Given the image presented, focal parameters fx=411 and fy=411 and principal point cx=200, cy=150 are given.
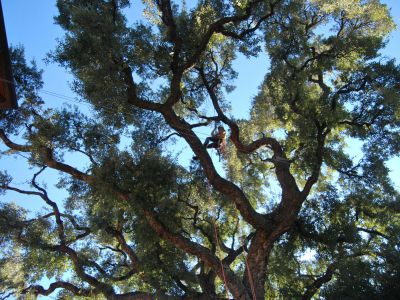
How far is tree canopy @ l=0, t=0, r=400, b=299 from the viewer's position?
11.3 metres

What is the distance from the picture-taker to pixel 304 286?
42.6ft

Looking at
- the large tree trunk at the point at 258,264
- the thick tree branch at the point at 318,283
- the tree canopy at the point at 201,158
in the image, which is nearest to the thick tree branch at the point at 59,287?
the tree canopy at the point at 201,158

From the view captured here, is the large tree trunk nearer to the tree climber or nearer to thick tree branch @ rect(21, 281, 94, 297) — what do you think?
the tree climber

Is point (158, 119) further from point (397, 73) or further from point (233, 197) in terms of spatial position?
point (397, 73)

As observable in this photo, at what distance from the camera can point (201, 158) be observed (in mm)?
11570

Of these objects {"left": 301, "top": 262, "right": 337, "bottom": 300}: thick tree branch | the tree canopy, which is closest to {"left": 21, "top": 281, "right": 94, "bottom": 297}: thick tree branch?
the tree canopy

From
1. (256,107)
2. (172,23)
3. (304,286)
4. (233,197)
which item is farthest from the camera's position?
(256,107)

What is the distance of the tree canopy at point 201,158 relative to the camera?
37.0 ft

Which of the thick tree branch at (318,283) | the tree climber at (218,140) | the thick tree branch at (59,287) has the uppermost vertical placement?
the tree climber at (218,140)

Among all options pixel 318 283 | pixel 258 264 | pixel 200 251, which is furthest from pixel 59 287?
pixel 318 283

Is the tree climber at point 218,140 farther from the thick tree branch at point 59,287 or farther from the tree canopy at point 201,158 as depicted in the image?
the thick tree branch at point 59,287

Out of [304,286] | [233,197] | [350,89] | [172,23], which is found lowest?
[304,286]

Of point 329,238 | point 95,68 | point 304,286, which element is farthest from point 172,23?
point 304,286

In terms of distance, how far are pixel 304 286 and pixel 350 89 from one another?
6.28m
